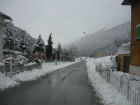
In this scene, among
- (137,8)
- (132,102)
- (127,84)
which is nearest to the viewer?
(132,102)

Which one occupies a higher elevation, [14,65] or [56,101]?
[14,65]

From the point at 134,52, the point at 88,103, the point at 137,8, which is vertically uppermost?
the point at 137,8

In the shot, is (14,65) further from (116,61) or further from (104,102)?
(116,61)

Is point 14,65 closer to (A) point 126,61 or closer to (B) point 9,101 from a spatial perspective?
(B) point 9,101

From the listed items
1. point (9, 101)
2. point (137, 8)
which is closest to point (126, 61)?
point (137, 8)

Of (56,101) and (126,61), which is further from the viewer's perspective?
(126,61)

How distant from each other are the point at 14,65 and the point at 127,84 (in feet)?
41.0

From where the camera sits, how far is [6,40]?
143 ft

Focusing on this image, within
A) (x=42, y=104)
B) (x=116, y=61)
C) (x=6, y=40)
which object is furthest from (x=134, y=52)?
(x=6, y=40)

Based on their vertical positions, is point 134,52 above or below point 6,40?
below

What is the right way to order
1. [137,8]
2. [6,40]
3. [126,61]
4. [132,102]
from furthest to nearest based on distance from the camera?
[6,40] < [126,61] < [137,8] < [132,102]

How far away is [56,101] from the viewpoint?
755 cm

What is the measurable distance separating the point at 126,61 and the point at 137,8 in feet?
33.7

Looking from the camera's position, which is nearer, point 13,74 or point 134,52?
point 134,52
